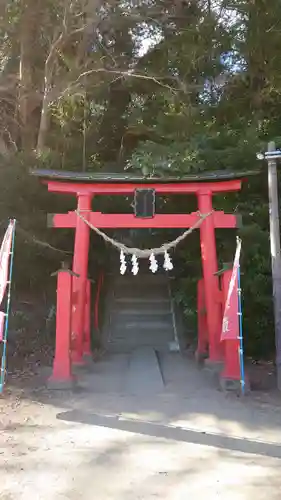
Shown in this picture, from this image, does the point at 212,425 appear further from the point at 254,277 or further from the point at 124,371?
the point at 254,277

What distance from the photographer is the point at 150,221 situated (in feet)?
27.2

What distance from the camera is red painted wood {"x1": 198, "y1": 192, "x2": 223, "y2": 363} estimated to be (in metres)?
8.15

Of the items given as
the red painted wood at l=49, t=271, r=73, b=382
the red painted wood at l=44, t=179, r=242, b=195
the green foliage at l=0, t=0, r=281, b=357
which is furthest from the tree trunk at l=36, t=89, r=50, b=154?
the red painted wood at l=49, t=271, r=73, b=382

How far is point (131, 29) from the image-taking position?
12.8 metres

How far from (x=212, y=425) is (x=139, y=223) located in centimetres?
395

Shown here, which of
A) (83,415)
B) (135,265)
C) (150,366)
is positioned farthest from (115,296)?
(83,415)

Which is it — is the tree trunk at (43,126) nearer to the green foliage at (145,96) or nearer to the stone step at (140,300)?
the green foliage at (145,96)

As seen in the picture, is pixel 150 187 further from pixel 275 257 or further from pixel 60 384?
pixel 60 384

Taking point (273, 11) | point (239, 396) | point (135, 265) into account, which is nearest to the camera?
point (239, 396)

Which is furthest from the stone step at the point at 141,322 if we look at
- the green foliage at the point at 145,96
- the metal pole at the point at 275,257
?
the metal pole at the point at 275,257

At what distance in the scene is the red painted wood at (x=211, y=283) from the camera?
8.15 meters

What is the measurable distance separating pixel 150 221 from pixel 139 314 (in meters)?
4.64

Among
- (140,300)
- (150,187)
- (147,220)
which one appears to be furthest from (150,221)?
(140,300)

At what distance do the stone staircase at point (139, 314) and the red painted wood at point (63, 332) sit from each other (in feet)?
11.7
